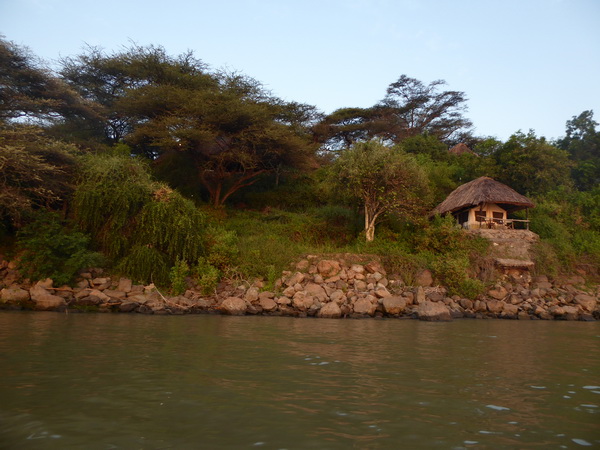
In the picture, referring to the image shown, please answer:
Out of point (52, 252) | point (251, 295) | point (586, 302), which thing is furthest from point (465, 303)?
point (52, 252)

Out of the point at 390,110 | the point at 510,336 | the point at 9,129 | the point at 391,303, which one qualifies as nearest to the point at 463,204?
the point at 391,303

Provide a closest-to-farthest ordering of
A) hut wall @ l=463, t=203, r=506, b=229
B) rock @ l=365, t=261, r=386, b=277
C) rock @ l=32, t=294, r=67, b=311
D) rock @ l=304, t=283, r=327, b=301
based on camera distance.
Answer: rock @ l=32, t=294, r=67, b=311, rock @ l=304, t=283, r=327, b=301, rock @ l=365, t=261, r=386, b=277, hut wall @ l=463, t=203, r=506, b=229

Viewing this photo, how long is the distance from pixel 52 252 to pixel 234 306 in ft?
25.4

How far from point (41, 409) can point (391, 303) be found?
13.8 m

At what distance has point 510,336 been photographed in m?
12.2

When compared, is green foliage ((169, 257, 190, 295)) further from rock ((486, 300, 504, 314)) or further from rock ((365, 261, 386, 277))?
rock ((486, 300, 504, 314))

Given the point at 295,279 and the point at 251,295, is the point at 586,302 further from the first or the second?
the point at 251,295

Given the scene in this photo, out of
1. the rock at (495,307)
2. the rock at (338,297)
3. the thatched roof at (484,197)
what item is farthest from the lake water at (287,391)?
the thatched roof at (484,197)

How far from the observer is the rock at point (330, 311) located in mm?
16453

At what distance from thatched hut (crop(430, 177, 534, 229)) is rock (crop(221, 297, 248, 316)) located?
40.8 ft

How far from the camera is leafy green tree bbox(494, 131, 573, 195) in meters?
27.1

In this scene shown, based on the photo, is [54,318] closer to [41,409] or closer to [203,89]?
[41,409]

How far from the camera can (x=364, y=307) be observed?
55.7ft

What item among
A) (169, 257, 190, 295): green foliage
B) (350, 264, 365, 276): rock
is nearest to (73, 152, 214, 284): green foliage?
(169, 257, 190, 295): green foliage
